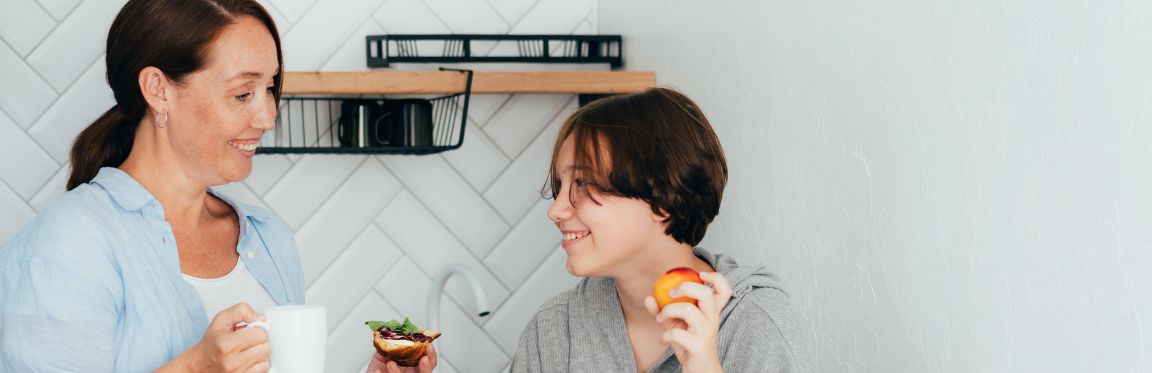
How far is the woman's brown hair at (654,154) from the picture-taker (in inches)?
45.4

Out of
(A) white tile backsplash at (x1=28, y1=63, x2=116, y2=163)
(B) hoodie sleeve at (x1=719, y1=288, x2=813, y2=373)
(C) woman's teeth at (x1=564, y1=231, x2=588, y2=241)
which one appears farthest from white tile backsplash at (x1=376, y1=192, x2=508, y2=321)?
(B) hoodie sleeve at (x1=719, y1=288, x2=813, y2=373)

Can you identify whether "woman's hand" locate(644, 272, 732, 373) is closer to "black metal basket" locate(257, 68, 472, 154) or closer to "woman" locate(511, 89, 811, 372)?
"woman" locate(511, 89, 811, 372)

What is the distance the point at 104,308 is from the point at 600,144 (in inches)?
21.8

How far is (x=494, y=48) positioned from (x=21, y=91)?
87 centimetres

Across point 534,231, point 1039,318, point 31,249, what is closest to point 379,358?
point 31,249

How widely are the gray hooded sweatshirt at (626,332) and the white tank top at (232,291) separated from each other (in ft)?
1.10

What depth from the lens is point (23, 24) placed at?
193cm

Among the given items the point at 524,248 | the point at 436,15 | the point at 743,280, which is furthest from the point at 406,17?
the point at 743,280

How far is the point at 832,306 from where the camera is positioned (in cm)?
130

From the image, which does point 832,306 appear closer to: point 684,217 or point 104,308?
point 684,217

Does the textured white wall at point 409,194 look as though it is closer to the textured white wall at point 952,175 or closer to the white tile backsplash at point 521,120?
the white tile backsplash at point 521,120

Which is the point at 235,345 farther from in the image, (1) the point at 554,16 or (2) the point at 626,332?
(1) the point at 554,16

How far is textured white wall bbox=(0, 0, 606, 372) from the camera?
2.04 metres

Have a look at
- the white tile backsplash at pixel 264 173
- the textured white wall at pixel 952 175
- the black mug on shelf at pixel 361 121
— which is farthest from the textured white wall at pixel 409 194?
the textured white wall at pixel 952 175
